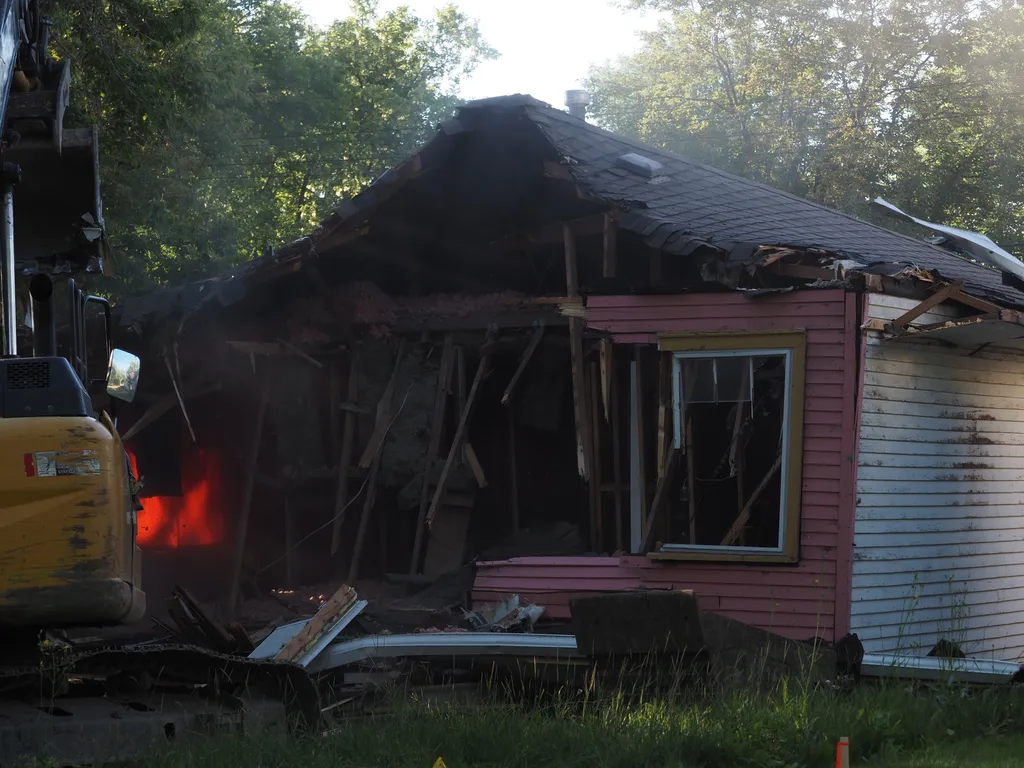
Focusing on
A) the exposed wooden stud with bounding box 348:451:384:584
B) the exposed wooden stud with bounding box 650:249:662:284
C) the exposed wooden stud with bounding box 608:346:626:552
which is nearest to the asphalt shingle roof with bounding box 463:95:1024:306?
the exposed wooden stud with bounding box 650:249:662:284

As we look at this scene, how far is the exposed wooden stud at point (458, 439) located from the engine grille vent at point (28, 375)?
24.6 feet

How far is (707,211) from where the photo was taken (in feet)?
43.6

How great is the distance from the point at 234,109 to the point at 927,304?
1846cm

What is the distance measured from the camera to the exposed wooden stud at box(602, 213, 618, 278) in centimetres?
1262

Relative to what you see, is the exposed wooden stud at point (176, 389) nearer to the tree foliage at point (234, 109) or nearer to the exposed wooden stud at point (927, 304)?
the tree foliage at point (234, 109)

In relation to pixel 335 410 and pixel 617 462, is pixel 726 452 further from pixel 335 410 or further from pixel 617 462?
pixel 335 410

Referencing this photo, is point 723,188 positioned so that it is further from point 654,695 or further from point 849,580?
point 654,695

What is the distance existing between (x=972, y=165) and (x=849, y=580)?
25276 mm

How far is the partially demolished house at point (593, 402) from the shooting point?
37.5 ft

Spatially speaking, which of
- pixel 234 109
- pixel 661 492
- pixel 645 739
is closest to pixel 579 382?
pixel 661 492

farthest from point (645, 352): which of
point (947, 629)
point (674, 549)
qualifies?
point (947, 629)

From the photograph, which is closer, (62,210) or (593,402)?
(62,210)

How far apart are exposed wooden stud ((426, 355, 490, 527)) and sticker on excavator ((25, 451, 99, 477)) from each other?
744cm

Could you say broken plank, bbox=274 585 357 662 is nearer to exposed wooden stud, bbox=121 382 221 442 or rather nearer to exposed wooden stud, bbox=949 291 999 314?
exposed wooden stud, bbox=121 382 221 442
